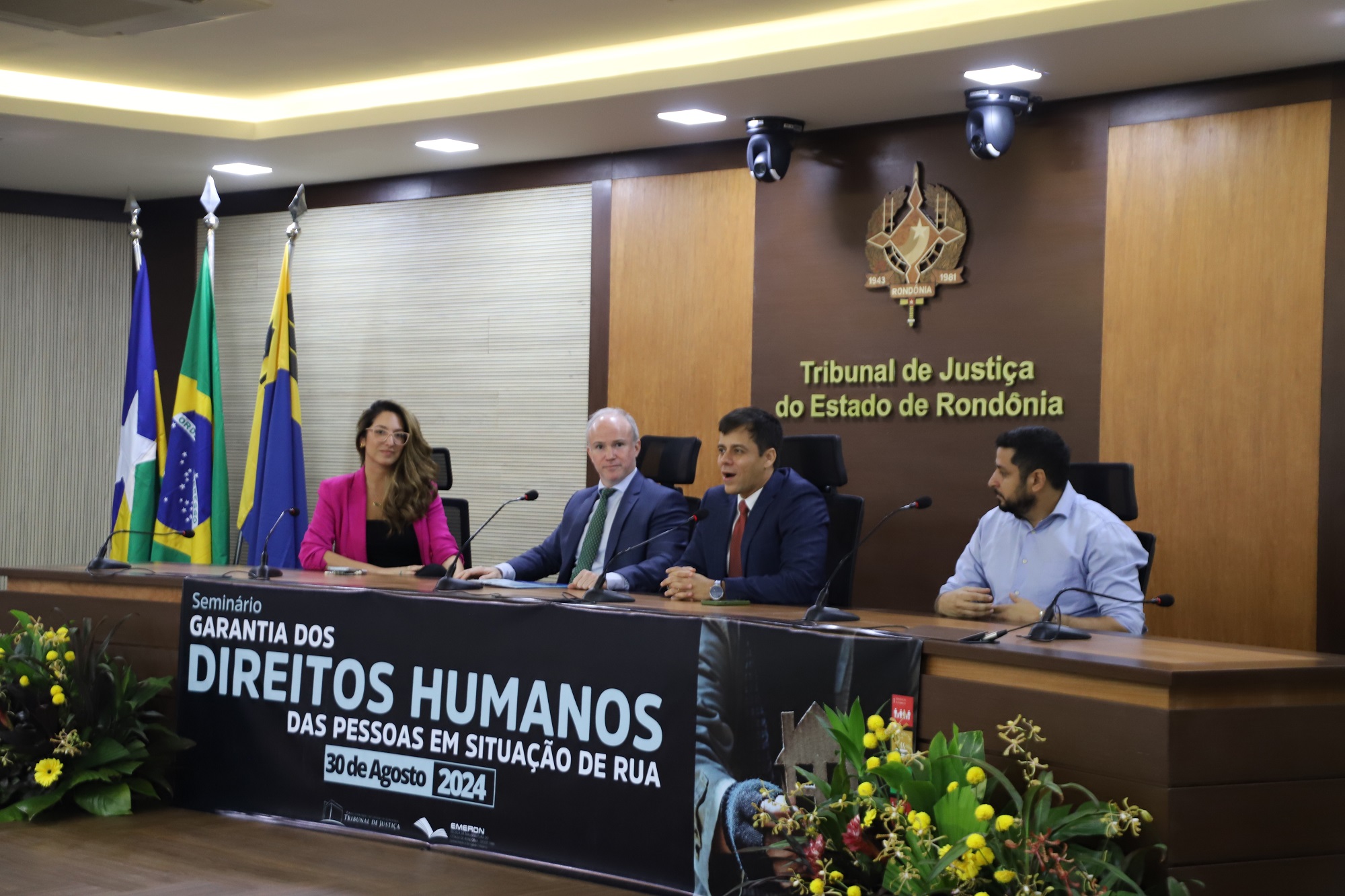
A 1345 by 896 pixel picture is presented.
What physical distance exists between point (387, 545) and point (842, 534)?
1684 millimetres

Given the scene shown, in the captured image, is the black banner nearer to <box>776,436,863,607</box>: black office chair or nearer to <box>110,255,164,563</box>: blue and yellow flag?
<box>776,436,863,607</box>: black office chair

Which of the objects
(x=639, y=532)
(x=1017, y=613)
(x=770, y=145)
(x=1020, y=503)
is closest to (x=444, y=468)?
(x=639, y=532)

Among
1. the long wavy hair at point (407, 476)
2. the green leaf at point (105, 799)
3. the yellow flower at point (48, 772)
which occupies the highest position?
the long wavy hair at point (407, 476)

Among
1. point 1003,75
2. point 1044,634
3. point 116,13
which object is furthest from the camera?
point 1003,75

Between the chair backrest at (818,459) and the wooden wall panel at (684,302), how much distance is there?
1420mm

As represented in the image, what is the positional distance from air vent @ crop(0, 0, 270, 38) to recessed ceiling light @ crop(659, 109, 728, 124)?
1.75 metres

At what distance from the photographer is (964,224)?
5.84 m

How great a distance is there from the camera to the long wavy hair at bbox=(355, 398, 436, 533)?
17.3 ft

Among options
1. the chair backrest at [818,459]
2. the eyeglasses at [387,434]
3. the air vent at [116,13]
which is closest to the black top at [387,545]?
the eyeglasses at [387,434]

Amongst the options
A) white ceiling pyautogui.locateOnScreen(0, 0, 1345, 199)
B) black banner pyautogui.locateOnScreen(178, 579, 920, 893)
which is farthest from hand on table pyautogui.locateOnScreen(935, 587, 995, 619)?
white ceiling pyautogui.locateOnScreen(0, 0, 1345, 199)

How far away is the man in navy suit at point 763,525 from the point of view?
4.37 m

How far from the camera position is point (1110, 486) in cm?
458

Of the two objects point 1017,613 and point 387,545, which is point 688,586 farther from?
point 387,545

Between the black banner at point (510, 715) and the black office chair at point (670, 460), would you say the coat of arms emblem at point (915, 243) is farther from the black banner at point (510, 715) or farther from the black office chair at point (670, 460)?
the black banner at point (510, 715)
